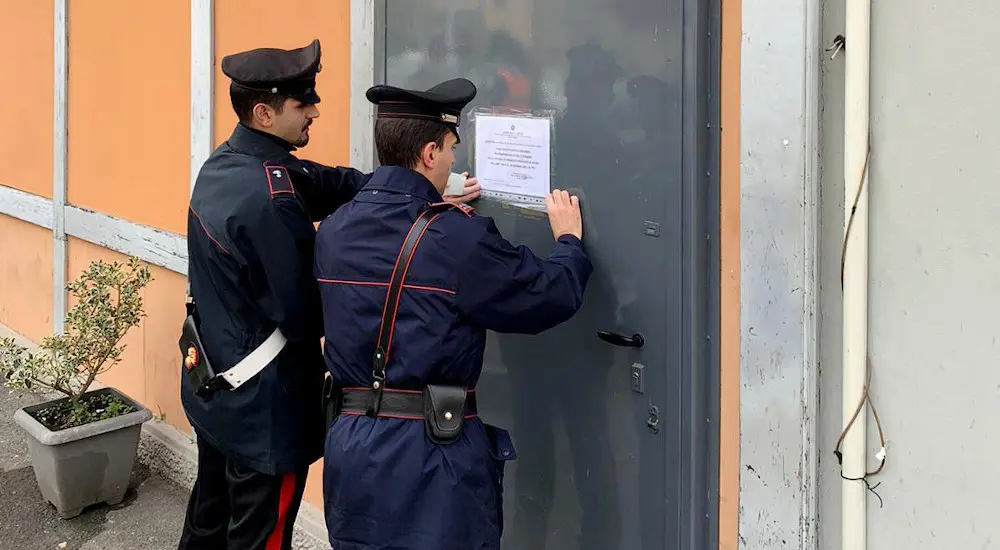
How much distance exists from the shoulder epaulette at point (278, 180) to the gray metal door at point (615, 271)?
52 cm

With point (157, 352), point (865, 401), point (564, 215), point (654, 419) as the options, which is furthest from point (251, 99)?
point (157, 352)

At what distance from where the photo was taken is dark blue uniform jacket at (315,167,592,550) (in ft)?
6.98

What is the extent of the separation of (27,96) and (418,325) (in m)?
5.37

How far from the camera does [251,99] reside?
108 inches

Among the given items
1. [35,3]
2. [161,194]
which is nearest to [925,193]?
[161,194]

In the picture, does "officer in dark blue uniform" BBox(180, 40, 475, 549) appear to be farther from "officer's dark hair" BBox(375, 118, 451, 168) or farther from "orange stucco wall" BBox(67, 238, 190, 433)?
"orange stucco wall" BBox(67, 238, 190, 433)

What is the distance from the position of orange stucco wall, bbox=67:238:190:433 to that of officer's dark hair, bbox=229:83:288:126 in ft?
6.62

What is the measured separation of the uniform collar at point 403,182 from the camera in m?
2.23

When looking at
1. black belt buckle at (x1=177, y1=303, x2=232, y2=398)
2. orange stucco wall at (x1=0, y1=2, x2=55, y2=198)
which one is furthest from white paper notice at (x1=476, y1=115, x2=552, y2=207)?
orange stucco wall at (x1=0, y1=2, x2=55, y2=198)

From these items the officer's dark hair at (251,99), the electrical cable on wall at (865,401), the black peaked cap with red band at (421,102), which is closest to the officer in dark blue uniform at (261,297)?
the officer's dark hair at (251,99)

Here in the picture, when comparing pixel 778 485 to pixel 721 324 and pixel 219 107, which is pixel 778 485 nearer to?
pixel 721 324

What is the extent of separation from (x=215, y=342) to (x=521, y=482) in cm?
100

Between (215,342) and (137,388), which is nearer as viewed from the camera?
(215,342)

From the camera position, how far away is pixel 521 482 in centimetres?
276
